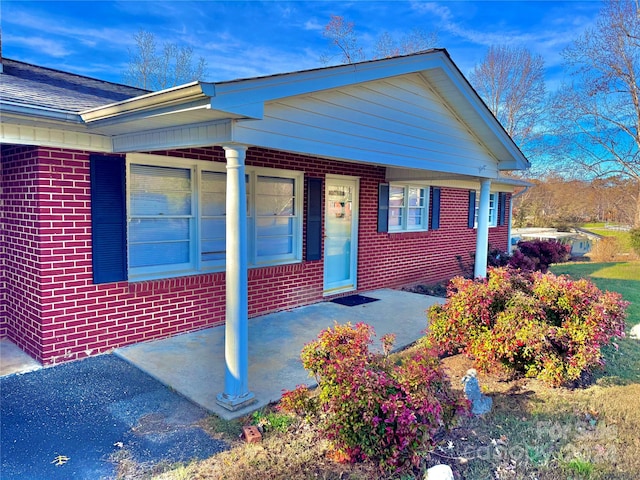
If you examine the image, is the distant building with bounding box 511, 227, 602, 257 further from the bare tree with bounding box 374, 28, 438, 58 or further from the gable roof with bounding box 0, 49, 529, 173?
the gable roof with bounding box 0, 49, 529, 173

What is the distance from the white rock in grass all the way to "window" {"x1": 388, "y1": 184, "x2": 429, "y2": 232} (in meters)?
7.02

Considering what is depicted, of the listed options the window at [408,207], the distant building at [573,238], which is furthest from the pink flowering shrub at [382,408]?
the distant building at [573,238]

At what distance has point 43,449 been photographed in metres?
3.10

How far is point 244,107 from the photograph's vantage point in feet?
11.1

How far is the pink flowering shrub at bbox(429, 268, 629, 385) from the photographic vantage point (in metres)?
4.29

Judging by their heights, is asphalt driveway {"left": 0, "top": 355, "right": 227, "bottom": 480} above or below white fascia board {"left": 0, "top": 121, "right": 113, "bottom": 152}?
below

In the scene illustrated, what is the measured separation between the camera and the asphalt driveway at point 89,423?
2965 millimetres

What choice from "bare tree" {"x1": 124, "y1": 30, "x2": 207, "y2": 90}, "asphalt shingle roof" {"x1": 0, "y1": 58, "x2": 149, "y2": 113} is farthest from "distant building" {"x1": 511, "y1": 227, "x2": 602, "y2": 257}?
"asphalt shingle roof" {"x1": 0, "y1": 58, "x2": 149, "y2": 113}

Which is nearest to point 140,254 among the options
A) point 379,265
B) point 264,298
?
point 264,298

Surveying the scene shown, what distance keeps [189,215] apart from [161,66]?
15889 mm

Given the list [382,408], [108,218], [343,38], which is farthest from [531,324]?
[343,38]

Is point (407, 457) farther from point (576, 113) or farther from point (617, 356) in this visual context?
point (576, 113)

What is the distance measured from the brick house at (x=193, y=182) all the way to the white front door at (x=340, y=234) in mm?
48

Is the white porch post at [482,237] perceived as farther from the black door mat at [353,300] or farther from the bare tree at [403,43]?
the bare tree at [403,43]
